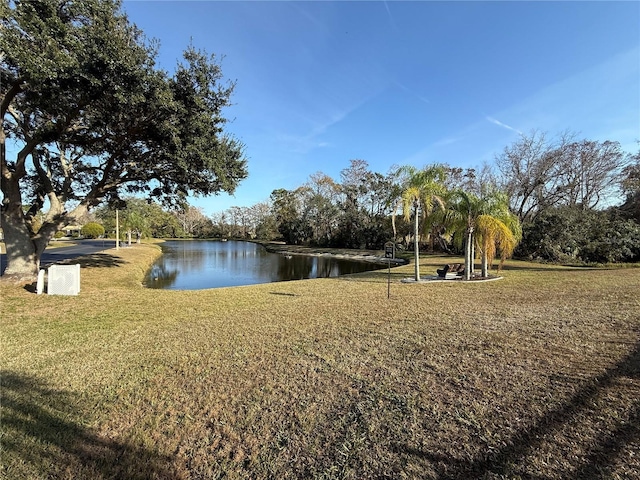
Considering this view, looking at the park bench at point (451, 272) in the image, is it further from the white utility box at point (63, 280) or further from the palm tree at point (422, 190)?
the white utility box at point (63, 280)

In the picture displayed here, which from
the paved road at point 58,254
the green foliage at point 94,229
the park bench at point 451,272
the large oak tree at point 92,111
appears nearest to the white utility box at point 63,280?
the large oak tree at point 92,111

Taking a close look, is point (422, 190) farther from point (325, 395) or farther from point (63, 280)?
point (63, 280)

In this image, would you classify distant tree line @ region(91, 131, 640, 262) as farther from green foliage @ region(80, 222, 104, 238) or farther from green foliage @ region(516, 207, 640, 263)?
green foliage @ region(80, 222, 104, 238)

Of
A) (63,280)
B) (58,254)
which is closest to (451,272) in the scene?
(63,280)

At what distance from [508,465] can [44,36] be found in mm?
9197

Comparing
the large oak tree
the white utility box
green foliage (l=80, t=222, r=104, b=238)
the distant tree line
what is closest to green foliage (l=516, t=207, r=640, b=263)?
the distant tree line

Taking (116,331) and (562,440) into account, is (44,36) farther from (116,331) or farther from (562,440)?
(562,440)

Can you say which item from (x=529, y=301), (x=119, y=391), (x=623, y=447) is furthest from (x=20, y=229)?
(x=529, y=301)

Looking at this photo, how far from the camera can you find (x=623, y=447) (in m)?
2.06

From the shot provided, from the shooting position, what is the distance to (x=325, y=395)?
9.50 feet

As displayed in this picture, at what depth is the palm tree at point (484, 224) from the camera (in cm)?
956

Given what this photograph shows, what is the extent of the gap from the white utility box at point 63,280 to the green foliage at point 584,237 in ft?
70.8

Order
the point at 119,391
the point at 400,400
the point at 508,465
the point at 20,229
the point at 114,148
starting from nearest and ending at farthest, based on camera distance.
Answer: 1. the point at 508,465
2. the point at 400,400
3. the point at 119,391
4. the point at 20,229
5. the point at 114,148

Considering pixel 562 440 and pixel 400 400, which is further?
pixel 400 400
